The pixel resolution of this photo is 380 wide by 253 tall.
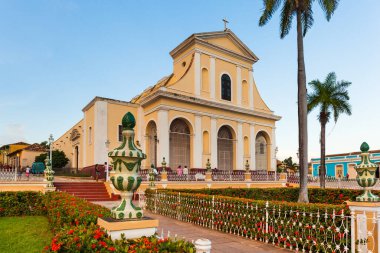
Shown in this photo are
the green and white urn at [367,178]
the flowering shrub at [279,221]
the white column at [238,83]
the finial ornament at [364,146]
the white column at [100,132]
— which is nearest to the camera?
the green and white urn at [367,178]

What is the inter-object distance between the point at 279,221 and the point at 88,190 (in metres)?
13.8

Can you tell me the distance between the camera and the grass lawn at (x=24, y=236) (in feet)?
21.6

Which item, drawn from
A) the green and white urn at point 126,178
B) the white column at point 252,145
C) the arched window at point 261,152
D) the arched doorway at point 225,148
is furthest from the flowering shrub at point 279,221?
the arched window at point 261,152

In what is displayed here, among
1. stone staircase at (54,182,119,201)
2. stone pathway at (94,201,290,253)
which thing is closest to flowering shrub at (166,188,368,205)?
stone pathway at (94,201,290,253)

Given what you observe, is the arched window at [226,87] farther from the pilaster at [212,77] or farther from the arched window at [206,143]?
the arched window at [206,143]

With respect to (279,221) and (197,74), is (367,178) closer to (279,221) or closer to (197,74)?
(279,221)

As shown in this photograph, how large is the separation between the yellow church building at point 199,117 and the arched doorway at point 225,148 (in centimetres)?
10

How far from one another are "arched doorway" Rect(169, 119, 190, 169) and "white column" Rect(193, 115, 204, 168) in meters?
0.91

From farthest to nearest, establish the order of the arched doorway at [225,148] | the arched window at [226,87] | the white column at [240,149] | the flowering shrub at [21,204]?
the arched window at [226,87] → the white column at [240,149] → the arched doorway at [225,148] → the flowering shrub at [21,204]

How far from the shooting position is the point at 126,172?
3756mm

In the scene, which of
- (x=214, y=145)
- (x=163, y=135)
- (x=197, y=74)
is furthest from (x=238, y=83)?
(x=163, y=135)

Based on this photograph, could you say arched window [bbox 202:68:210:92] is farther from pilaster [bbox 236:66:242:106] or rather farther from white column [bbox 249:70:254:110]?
white column [bbox 249:70:254:110]

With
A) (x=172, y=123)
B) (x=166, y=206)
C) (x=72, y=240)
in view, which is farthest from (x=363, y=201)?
(x=172, y=123)

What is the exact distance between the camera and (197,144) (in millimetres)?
27125
